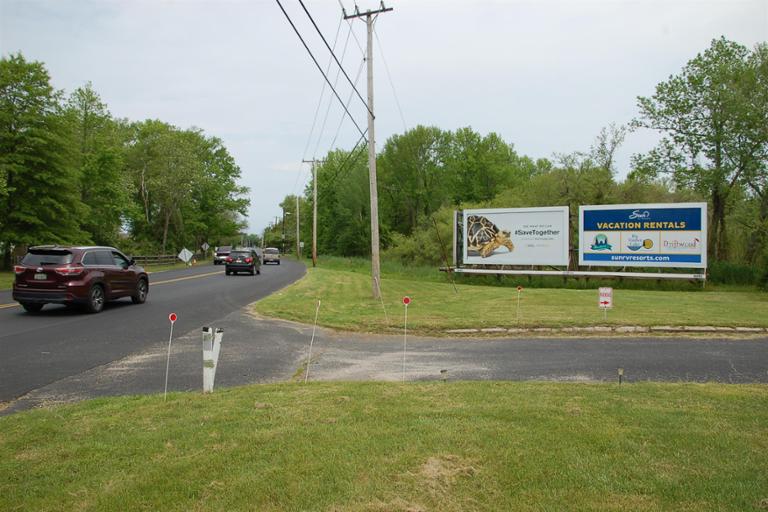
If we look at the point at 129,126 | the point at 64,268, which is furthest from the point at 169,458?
the point at 129,126

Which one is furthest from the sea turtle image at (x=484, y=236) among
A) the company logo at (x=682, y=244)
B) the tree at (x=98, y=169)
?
the tree at (x=98, y=169)

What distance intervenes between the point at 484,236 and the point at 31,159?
2813 centimetres

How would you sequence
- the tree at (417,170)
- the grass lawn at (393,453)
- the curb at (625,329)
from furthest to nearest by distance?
the tree at (417,170) < the curb at (625,329) < the grass lawn at (393,453)

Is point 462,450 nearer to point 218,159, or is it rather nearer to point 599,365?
point 599,365

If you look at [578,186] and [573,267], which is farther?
[578,186]

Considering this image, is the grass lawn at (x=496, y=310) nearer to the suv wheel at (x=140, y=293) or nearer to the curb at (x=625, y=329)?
the curb at (x=625, y=329)

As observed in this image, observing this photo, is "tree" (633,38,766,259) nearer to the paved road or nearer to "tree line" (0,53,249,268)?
the paved road

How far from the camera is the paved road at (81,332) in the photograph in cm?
788

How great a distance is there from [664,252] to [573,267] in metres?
4.24

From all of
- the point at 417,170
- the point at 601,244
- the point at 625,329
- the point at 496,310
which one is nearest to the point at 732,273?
the point at 601,244

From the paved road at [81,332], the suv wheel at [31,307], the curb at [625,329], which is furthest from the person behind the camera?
the suv wheel at [31,307]

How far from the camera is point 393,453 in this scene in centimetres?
402

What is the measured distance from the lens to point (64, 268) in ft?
45.3

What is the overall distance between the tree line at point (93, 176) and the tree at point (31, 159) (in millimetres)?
54
